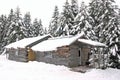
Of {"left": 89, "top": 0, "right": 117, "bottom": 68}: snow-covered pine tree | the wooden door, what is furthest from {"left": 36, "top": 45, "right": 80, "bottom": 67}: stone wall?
{"left": 89, "top": 0, "right": 117, "bottom": 68}: snow-covered pine tree

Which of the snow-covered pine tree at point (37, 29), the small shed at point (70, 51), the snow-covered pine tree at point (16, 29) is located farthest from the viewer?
the snow-covered pine tree at point (37, 29)

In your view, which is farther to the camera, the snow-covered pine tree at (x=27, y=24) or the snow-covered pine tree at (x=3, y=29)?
the snow-covered pine tree at (x=3, y=29)

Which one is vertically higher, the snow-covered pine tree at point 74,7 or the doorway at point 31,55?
the snow-covered pine tree at point 74,7

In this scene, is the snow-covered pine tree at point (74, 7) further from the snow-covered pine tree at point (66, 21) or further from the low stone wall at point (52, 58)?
the low stone wall at point (52, 58)

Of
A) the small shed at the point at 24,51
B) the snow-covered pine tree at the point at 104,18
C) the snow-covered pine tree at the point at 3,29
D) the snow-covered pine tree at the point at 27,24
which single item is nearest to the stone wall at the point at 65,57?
the snow-covered pine tree at the point at 104,18

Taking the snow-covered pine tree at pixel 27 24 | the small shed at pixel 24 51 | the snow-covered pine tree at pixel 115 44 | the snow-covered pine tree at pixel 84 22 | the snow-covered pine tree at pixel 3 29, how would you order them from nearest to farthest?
1. the snow-covered pine tree at pixel 115 44
2. the small shed at pixel 24 51
3. the snow-covered pine tree at pixel 84 22
4. the snow-covered pine tree at pixel 27 24
5. the snow-covered pine tree at pixel 3 29

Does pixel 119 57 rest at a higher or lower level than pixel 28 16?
lower

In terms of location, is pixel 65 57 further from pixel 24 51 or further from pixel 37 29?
pixel 37 29

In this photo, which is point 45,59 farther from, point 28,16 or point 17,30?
point 28,16

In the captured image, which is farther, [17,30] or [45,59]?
[17,30]

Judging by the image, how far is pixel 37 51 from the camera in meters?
35.7

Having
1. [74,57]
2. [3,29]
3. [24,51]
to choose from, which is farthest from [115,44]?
[3,29]

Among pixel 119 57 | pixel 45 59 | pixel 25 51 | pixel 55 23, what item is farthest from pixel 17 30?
pixel 119 57

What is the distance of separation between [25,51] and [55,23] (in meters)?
18.7
